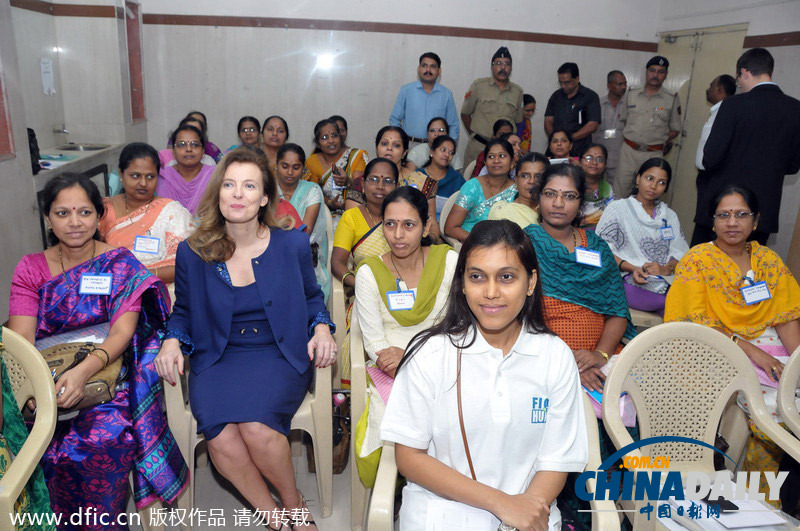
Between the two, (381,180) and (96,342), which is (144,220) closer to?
(96,342)

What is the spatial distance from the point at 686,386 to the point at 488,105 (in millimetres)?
4604

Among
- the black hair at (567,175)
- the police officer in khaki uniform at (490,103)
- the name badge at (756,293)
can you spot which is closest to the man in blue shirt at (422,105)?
the police officer in khaki uniform at (490,103)

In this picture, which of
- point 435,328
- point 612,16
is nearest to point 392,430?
point 435,328

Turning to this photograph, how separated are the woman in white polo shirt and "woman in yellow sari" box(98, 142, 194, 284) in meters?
1.72

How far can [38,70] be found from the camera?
478 cm

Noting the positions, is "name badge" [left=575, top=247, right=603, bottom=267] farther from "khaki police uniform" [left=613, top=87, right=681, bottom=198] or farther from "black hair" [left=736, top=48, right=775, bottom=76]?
"khaki police uniform" [left=613, top=87, right=681, bottom=198]

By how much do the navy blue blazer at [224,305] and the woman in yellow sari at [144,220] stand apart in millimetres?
667

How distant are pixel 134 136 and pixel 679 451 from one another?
557 centimetres

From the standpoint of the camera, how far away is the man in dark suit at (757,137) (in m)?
3.54

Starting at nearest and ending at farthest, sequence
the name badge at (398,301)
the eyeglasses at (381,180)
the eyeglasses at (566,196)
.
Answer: the name badge at (398,301)
the eyeglasses at (566,196)
the eyeglasses at (381,180)

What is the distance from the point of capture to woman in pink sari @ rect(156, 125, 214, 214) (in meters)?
3.43

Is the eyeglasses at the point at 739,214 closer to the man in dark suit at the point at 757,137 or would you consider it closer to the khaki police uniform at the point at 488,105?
the man in dark suit at the point at 757,137

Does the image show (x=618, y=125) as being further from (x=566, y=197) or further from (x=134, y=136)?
(x=134, y=136)

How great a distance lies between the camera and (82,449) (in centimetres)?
186
